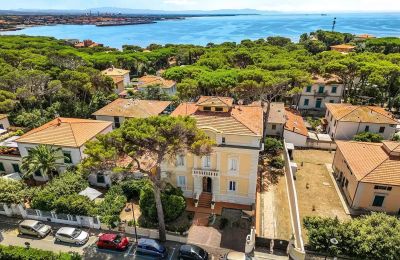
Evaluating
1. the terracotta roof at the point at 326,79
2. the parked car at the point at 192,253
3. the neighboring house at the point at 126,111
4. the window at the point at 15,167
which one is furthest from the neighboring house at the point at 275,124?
the window at the point at 15,167

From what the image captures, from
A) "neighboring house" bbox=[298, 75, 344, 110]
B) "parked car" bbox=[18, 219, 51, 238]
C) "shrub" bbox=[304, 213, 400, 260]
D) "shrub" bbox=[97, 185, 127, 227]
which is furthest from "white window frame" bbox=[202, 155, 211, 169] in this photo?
"neighboring house" bbox=[298, 75, 344, 110]

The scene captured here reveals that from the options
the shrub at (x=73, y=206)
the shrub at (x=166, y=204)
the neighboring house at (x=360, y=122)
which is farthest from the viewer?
the neighboring house at (x=360, y=122)

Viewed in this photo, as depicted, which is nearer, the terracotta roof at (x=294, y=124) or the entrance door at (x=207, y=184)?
the entrance door at (x=207, y=184)

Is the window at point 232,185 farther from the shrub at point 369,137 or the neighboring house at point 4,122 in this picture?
the neighboring house at point 4,122

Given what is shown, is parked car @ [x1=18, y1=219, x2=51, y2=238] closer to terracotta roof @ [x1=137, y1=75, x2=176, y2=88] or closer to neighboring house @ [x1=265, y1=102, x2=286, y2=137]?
neighboring house @ [x1=265, y1=102, x2=286, y2=137]

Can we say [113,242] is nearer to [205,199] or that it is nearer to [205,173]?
[205,199]

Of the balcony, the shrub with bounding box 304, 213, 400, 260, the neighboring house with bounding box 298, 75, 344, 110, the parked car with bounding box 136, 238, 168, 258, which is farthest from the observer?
the neighboring house with bounding box 298, 75, 344, 110
